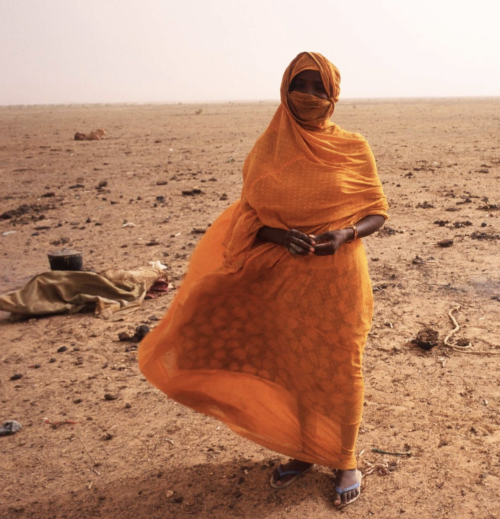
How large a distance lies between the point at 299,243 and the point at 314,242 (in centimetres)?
6

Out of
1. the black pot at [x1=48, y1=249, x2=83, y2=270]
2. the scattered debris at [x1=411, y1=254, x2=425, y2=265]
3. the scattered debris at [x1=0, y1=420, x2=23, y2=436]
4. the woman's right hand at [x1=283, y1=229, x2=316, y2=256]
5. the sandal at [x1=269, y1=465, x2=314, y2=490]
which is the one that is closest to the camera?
the woman's right hand at [x1=283, y1=229, x2=316, y2=256]

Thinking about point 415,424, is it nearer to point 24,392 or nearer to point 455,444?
point 455,444

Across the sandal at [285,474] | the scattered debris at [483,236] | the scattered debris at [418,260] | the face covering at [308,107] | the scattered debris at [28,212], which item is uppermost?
the face covering at [308,107]

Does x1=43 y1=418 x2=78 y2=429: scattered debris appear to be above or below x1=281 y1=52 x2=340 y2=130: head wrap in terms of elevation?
below

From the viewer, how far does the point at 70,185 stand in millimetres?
11594

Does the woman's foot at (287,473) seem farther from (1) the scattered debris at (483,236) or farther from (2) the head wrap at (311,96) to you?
(1) the scattered debris at (483,236)

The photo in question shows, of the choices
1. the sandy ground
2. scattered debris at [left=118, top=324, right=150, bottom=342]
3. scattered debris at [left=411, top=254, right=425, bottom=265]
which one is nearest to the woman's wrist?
the sandy ground

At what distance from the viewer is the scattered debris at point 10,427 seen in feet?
11.1

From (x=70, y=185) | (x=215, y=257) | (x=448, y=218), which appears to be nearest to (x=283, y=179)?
(x=215, y=257)

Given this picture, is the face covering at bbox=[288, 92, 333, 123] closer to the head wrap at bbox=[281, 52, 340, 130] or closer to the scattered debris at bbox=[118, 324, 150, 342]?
the head wrap at bbox=[281, 52, 340, 130]

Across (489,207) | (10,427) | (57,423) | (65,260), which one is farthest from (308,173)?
(489,207)

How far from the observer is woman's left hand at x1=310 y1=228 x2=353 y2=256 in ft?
7.66

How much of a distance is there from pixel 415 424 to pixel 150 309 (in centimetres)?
274

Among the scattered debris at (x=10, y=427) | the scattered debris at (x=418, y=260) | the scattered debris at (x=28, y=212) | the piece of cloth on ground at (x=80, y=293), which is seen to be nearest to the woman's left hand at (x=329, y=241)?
the scattered debris at (x=10, y=427)
